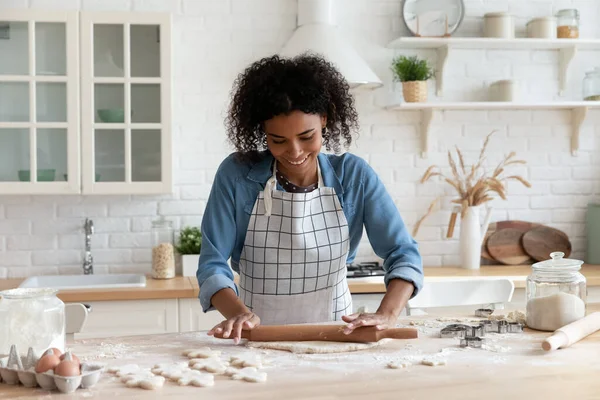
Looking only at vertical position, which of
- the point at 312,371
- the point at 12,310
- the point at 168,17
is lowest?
the point at 312,371

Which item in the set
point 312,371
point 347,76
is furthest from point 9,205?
point 312,371

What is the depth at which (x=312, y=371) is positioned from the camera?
1700mm

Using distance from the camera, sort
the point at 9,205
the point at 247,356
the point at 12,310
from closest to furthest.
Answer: the point at 12,310 → the point at 247,356 → the point at 9,205

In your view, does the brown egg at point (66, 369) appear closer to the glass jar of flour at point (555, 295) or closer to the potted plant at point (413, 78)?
the glass jar of flour at point (555, 295)

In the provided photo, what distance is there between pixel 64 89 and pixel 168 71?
0.52 meters

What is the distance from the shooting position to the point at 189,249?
13.2 ft

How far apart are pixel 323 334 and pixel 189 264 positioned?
7.07 ft

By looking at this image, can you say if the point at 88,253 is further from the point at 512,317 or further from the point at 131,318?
the point at 512,317

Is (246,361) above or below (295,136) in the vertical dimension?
below

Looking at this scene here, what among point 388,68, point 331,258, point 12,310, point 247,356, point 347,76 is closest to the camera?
point 12,310

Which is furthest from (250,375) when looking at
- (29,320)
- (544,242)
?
(544,242)

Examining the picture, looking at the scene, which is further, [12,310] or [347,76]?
[347,76]

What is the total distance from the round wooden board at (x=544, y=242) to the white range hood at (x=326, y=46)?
129 centimetres

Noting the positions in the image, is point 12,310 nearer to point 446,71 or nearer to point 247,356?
point 247,356
